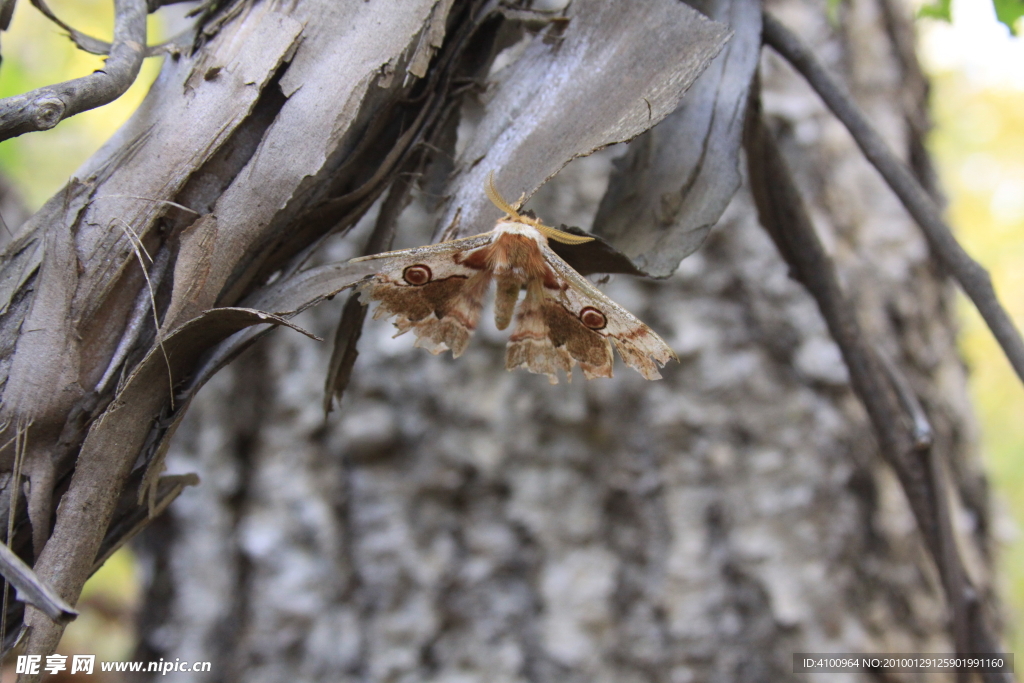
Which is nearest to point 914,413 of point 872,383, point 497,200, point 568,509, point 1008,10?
point 872,383

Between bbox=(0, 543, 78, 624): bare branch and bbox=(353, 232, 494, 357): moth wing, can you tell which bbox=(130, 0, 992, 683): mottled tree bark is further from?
bbox=(0, 543, 78, 624): bare branch

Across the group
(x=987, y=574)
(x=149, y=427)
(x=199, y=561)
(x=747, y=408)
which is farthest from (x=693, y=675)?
(x=149, y=427)


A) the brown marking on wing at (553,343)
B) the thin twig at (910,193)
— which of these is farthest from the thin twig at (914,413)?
the brown marking on wing at (553,343)

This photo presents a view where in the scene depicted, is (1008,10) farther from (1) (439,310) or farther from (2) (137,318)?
(2) (137,318)

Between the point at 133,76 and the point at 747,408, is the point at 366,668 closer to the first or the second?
the point at 747,408

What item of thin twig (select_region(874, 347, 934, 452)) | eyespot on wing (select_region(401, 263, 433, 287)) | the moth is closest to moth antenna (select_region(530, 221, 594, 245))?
the moth
